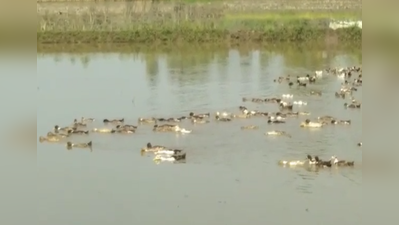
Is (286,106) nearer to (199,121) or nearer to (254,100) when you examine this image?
(254,100)

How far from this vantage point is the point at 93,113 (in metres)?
11.0

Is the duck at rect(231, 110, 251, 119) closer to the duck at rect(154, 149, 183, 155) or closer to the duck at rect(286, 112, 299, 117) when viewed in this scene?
the duck at rect(286, 112, 299, 117)

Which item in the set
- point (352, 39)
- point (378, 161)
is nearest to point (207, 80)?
point (352, 39)

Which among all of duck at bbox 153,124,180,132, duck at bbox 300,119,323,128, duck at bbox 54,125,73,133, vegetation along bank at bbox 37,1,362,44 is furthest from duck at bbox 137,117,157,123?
vegetation along bank at bbox 37,1,362,44

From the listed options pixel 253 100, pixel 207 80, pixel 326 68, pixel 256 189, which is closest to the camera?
pixel 256 189

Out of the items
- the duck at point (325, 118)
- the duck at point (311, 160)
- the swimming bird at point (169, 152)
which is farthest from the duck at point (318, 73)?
the duck at point (311, 160)

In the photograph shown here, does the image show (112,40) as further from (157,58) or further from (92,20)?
(157,58)

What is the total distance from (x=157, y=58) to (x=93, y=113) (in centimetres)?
A: 769

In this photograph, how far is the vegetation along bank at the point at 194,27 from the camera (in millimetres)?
21484

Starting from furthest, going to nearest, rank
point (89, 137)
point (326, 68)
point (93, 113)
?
point (326, 68), point (93, 113), point (89, 137)

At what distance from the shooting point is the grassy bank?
21500mm

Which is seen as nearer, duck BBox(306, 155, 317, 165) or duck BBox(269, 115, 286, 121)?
duck BBox(306, 155, 317, 165)

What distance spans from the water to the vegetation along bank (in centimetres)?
687

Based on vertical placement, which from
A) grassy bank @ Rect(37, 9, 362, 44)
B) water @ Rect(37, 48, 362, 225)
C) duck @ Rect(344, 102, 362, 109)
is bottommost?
water @ Rect(37, 48, 362, 225)
